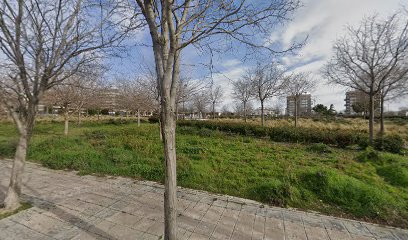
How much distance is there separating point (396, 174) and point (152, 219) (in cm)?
658

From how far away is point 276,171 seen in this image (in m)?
5.93

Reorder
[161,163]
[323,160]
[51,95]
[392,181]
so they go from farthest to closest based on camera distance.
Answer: [51,95] → [323,160] → [161,163] → [392,181]

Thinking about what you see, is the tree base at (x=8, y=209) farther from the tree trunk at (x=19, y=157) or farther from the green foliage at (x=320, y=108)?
the green foliage at (x=320, y=108)

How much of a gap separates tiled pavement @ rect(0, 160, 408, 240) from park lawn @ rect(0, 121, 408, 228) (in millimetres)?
455

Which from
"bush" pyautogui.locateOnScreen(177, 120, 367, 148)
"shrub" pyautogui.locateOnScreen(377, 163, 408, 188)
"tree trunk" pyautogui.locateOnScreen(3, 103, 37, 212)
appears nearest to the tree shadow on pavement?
"tree trunk" pyautogui.locateOnScreen(3, 103, 37, 212)

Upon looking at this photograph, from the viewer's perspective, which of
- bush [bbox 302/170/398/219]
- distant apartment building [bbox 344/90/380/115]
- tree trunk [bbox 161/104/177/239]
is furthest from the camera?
distant apartment building [bbox 344/90/380/115]

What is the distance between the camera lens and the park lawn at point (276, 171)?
424cm

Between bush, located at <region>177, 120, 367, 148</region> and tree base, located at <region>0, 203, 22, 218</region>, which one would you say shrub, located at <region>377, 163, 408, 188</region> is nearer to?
bush, located at <region>177, 120, 367, 148</region>

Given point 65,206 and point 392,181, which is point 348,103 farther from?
point 65,206

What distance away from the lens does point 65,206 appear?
394cm

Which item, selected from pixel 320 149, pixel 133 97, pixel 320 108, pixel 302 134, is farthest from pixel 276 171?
pixel 320 108

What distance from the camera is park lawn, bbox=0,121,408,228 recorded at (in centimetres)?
424

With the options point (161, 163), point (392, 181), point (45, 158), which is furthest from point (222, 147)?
point (45, 158)

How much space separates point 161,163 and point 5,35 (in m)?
4.64
